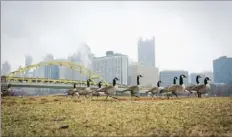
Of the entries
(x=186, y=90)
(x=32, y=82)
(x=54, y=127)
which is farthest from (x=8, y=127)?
(x=32, y=82)

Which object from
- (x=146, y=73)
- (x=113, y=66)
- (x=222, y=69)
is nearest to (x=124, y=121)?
(x=222, y=69)

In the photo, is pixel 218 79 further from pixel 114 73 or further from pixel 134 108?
pixel 114 73

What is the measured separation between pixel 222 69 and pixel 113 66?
50.7 metres

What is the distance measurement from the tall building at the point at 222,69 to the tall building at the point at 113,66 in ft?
154

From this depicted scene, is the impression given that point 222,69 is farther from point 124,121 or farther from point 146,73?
point 146,73


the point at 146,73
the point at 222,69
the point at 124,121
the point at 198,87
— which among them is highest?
the point at 146,73

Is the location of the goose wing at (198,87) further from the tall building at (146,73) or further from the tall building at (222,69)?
the tall building at (146,73)

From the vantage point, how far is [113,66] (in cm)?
7538

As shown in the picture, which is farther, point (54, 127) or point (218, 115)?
point (218, 115)

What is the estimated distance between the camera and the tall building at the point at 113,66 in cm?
7456

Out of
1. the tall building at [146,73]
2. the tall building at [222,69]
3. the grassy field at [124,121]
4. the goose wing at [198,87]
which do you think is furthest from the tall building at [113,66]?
the grassy field at [124,121]

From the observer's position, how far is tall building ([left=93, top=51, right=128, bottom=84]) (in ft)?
245

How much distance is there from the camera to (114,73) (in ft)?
252

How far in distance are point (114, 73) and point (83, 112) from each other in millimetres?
66715
